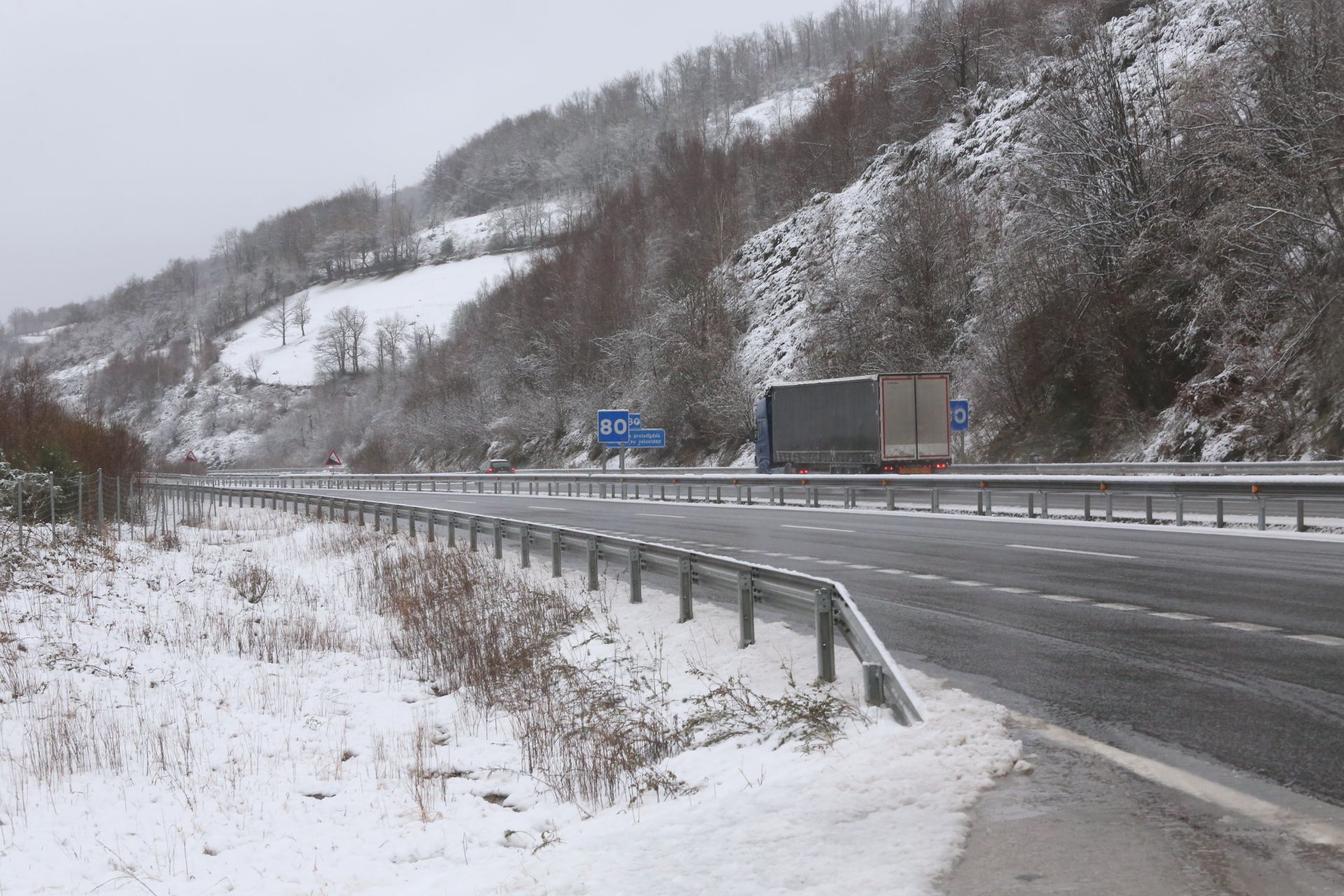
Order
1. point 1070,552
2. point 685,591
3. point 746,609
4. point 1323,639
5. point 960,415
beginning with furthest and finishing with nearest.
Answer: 1. point 960,415
2. point 1070,552
3. point 685,591
4. point 746,609
5. point 1323,639

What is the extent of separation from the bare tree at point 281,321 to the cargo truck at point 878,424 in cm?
14035

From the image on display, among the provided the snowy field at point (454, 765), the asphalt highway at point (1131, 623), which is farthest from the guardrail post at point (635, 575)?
the asphalt highway at point (1131, 623)

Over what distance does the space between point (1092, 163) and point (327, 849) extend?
41060 millimetres

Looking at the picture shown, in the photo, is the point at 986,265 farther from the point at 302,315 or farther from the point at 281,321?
the point at 281,321

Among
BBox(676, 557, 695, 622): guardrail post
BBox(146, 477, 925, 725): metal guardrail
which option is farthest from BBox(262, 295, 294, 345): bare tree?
BBox(676, 557, 695, 622): guardrail post

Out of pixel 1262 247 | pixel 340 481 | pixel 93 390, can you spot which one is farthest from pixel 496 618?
pixel 93 390

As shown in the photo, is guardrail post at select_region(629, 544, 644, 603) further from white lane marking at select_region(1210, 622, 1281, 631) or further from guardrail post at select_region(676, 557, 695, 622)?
white lane marking at select_region(1210, 622, 1281, 631)

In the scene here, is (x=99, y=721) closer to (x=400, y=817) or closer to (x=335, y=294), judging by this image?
(x=400, y=817)

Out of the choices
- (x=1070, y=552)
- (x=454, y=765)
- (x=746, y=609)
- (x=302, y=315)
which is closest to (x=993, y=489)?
(x=1070, y=552)

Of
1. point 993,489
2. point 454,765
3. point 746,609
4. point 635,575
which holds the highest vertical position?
point 993,489

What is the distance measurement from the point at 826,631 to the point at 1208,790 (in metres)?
3.32

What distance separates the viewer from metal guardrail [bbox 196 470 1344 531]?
19.0 metres

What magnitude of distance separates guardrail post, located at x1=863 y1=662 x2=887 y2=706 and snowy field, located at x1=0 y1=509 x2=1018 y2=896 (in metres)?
0.15

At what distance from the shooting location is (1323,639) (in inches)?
348
